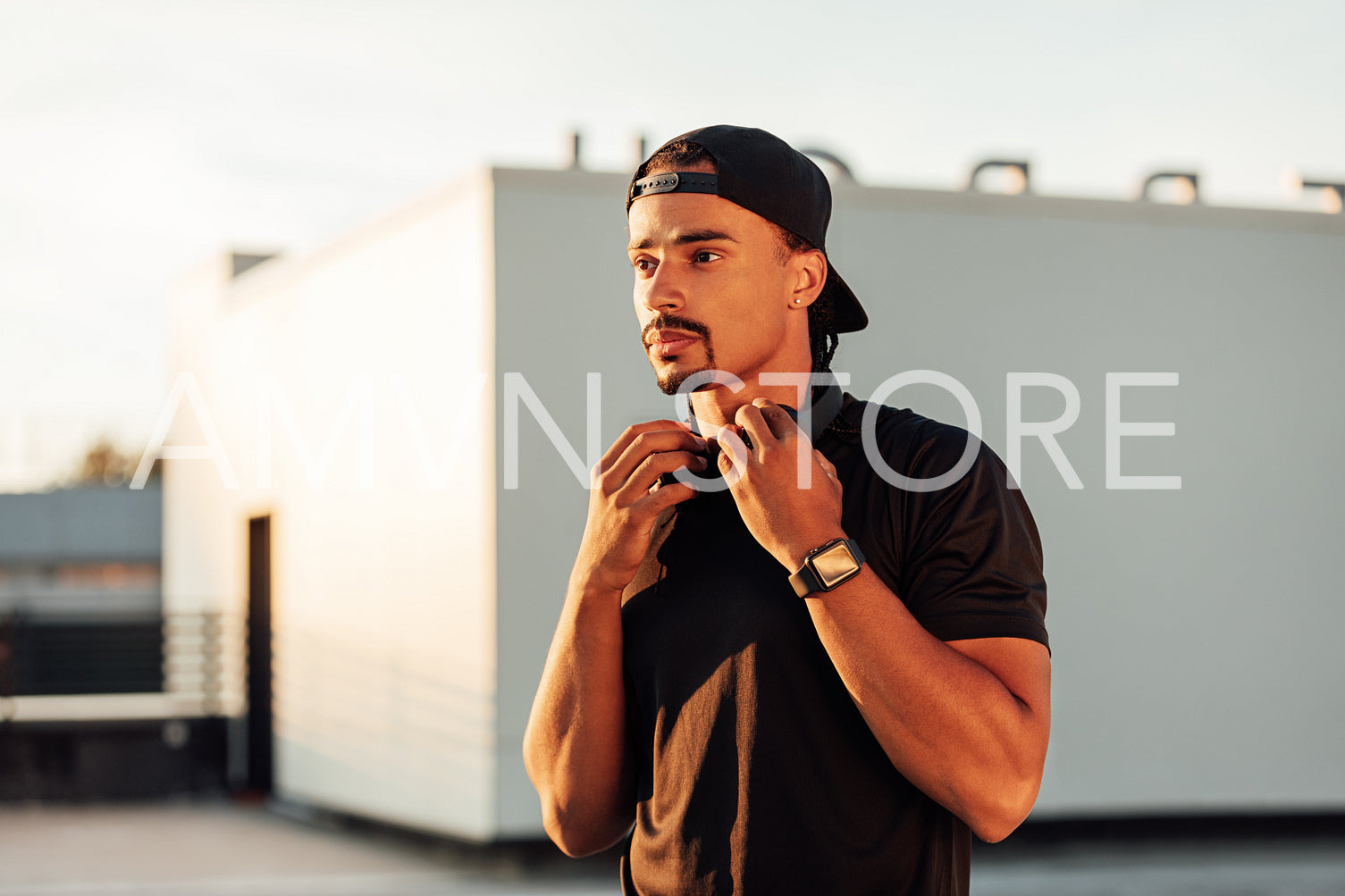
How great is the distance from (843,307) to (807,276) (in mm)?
156

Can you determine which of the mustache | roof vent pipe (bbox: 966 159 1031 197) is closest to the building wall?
roof vent pipe (bbox: 966 159 1031 197)

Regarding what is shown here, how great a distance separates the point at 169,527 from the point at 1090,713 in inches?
403

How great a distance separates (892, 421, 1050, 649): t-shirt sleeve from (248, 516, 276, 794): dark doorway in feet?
34.5

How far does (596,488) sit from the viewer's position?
1699 mm

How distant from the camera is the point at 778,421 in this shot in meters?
1.55

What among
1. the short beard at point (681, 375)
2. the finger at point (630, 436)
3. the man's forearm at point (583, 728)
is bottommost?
the man's forearm at point (583, 728)

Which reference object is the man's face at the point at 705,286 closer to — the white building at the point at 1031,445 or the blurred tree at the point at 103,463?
the white building at the point at 1031,445

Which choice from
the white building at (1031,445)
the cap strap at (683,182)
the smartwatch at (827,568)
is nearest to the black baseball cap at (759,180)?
the cap strap at (683,182)

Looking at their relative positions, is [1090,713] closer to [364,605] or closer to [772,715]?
[364,605]

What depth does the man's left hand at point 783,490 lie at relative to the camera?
4.91 feet

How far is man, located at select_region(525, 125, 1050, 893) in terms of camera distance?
1479mm

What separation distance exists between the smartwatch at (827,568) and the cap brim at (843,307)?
50cm

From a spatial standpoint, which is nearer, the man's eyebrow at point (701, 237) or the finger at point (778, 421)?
the finger at point (778, 421)

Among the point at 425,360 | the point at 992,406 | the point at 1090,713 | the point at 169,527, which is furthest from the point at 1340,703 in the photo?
the point at 169,527
